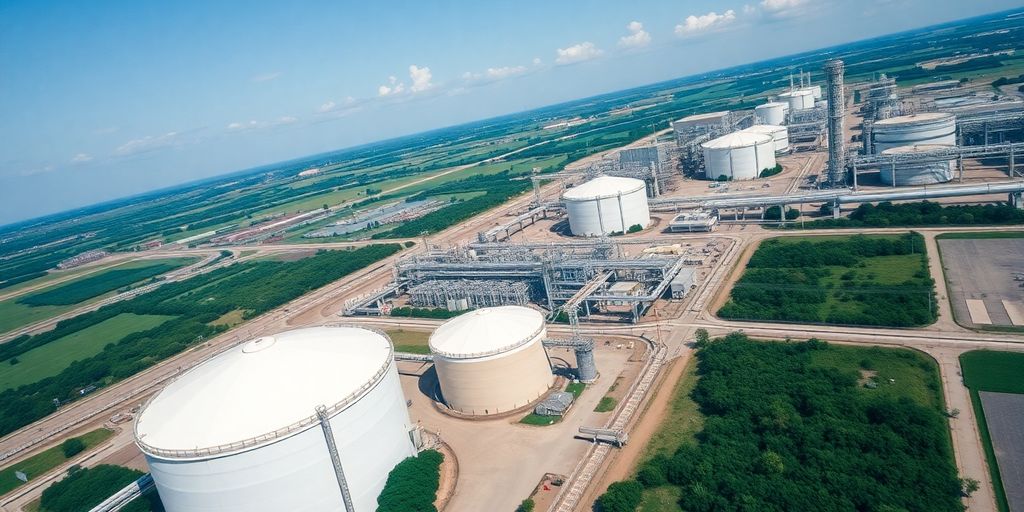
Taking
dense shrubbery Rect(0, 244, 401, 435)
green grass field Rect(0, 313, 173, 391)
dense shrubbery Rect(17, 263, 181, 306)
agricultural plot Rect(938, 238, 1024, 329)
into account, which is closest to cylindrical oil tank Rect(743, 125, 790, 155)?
agricultural plot Rect(938, 238, 1024, 329)

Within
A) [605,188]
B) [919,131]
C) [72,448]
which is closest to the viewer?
[72,448]

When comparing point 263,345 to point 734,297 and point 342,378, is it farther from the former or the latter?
point 734,297

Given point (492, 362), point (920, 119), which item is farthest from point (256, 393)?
point (920, 119)

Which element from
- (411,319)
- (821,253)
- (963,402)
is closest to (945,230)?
(821,253)

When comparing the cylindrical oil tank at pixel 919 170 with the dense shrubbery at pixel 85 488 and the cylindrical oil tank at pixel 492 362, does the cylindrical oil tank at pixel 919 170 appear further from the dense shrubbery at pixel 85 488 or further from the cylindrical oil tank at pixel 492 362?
the dense shrubbery at pixel 85 488

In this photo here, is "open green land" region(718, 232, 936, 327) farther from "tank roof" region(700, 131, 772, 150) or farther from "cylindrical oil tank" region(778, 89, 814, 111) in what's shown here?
"cylindrical oil tank" region(778, 89, 814, 111)

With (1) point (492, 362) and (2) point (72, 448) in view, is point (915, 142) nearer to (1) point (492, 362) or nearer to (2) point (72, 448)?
(1) point (492, 362)
